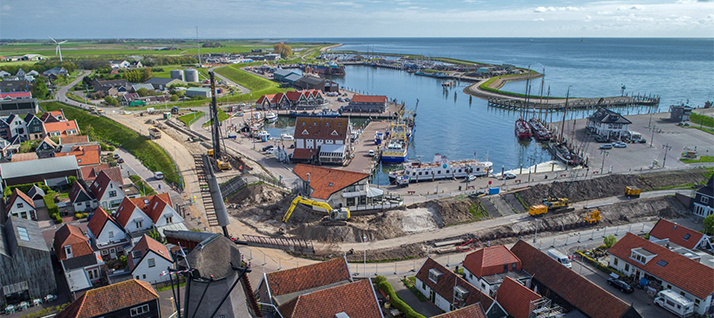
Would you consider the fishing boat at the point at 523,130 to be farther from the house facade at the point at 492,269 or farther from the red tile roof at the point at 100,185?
the red tile roof at the point at 100,185

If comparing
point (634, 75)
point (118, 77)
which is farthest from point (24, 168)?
point (634, 75)

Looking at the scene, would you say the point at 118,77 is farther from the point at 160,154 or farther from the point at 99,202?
the point at 99,202

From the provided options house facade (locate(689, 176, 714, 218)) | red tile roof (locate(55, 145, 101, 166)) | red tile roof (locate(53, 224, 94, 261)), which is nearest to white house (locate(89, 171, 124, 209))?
red tile roof (locate(53, 224, 94, 261))

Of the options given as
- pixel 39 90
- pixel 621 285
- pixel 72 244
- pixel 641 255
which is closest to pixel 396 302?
pixel 621 285

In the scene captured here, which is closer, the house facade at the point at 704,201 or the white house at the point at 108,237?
the white house at the point at 108,237

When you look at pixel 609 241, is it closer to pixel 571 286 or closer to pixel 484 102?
pixel 571 286

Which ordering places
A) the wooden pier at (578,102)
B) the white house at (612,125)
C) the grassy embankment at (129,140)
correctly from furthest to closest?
1. the wooden pier at (578,102)
2. the white house at (612,125)
3. the grassy embankment at (129,140)

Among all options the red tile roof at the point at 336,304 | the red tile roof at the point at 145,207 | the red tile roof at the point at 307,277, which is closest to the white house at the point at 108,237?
the red tile roof at the point at 145,207
